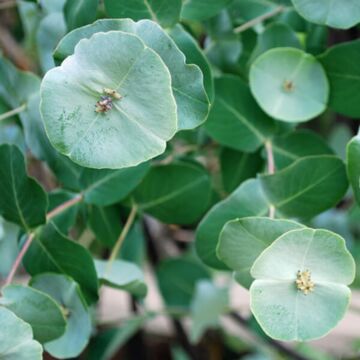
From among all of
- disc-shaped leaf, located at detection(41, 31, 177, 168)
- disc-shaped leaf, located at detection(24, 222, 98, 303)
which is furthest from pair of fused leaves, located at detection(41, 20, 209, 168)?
disc-shaped leaf, located at detection(24, 222, 98, 303)

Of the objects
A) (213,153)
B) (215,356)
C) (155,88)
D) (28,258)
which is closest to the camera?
(155,88)

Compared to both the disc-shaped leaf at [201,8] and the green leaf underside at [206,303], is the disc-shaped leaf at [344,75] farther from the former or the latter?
the green leaf underside at [206,303]

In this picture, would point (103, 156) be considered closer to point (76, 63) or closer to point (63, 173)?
point (76, 63)

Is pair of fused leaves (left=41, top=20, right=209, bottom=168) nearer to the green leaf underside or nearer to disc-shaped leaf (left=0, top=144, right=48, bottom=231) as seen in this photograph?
disc-shaped leaf (left=0, top=144, right=48, bottom=231)

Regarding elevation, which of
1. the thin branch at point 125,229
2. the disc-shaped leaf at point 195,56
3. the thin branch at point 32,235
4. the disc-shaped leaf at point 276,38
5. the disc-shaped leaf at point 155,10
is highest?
the disc-shaped leaf at point 155,10

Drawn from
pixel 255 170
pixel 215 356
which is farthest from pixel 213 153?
pixel 215 356

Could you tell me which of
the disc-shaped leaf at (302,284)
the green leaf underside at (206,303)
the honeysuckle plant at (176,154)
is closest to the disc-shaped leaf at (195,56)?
the honeysuckle plant at (176,154)

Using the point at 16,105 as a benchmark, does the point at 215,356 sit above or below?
below
